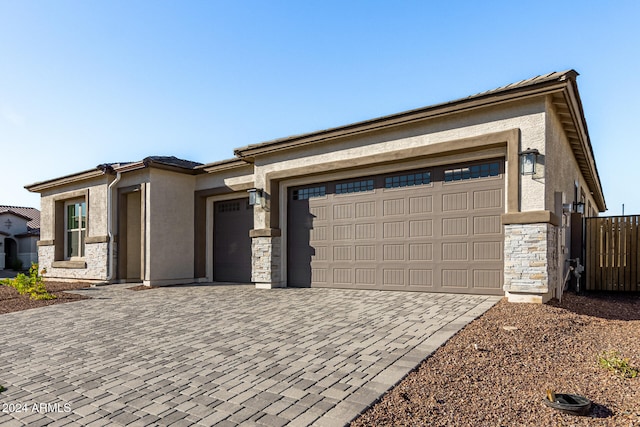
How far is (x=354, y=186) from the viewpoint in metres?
10.3

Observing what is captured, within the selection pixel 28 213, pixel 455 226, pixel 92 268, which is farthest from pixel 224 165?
pixel 28 213

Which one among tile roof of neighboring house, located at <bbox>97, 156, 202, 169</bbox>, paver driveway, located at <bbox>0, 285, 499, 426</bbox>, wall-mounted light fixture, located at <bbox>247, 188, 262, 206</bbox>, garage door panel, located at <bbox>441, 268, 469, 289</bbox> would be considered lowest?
paver driveway, located at <bbox>0, 285, 499, 426</bbox>

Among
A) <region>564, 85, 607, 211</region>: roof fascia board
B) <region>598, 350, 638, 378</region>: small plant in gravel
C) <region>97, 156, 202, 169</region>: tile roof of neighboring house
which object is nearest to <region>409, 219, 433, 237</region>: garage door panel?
<region>564, 85, 607, 211</region>: roof fascia board

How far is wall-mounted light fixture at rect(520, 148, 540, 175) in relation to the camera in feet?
23.8

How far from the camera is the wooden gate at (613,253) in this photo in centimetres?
948

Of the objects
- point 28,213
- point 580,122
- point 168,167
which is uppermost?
point 580,122

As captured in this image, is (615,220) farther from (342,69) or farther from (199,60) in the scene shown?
(199,60)

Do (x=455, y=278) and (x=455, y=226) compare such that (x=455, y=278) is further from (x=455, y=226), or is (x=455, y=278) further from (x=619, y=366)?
(x=619, y=366)

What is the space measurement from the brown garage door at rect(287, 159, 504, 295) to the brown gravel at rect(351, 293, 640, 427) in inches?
93.9

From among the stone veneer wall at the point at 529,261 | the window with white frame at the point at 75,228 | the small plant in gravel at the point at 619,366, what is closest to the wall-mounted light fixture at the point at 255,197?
the stone veneer wall at the point at 529,261

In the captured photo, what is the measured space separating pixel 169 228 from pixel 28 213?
27.6 m

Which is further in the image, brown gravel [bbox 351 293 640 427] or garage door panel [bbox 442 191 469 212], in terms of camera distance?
garage door panel [bbox 442 191 469 212]

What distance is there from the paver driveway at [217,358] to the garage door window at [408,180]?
2796 millimetres

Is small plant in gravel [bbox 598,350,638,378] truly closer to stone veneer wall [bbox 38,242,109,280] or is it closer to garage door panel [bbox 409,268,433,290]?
garage door panel [bbox 409,268,433,290]
